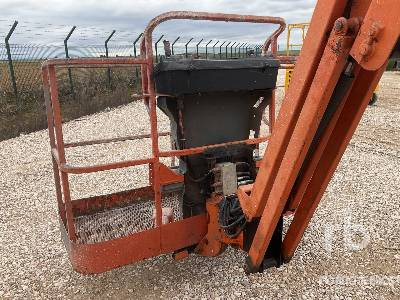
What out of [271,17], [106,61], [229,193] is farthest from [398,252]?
[106,61]

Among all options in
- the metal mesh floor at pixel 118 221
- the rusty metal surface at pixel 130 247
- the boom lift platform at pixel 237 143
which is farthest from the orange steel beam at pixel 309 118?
the metal mesh floor at pixel 118 221

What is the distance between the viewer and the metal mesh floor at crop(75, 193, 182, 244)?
130 inches

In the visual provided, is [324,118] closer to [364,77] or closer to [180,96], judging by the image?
[364,77]

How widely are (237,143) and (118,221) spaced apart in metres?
1.40

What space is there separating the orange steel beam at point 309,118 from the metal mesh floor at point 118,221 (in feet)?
4.63

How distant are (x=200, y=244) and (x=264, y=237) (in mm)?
1021

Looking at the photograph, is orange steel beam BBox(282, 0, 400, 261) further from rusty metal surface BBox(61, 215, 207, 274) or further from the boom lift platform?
rusty metal surface BBox(61, 215, 207, 274)

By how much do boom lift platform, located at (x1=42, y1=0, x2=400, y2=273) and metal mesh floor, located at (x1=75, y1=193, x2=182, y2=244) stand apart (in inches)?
0.6

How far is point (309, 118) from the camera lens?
176 cm

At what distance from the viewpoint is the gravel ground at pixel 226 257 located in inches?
124

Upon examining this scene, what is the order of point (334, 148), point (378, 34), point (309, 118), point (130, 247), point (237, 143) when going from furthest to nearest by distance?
point (237, 143) → point (130, 247) → point (334, 148) → point (309, 118) → point (378, 34)

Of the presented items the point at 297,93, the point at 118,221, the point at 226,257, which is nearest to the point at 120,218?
the point at 118,221

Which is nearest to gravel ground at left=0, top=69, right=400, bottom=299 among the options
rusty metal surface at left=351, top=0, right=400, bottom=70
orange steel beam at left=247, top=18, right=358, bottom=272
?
orange steel beam at left=247, top=18, right=358, bottom=272

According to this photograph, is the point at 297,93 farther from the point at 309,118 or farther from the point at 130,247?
the point at 130,247
